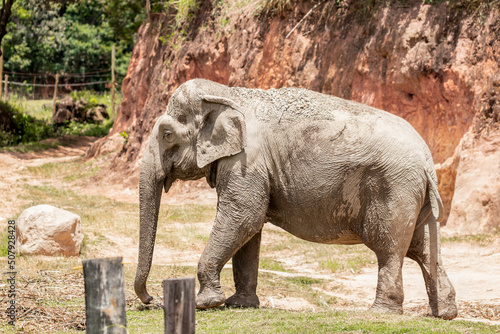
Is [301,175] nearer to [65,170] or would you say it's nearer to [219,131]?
[219,131]

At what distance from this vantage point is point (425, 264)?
7.24m

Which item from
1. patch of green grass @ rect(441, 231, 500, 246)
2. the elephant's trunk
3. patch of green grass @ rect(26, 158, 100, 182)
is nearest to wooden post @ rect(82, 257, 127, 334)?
the elephant's trunk

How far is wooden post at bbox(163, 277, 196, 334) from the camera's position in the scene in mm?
4164

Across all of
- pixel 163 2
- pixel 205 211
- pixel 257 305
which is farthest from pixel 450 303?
pixel 163 2

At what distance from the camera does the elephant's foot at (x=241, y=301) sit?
759 centimetres

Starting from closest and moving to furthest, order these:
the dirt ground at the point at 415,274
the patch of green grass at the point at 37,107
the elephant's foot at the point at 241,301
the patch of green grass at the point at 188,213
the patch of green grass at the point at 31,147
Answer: the elephant's foot at the point at 241,301 → the dirt ground at the point at 415,274 → the patch of green grass at the point at 188,213 → the patch of green grass at the point at 31,147 → the patch of green grass at the point at 37,107

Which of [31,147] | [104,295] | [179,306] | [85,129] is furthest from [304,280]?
[85,129]

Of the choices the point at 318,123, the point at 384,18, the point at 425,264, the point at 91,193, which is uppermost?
the point at 384,18

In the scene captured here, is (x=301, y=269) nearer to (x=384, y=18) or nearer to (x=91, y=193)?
(x=384, y=18)

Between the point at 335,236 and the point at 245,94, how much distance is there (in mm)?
1766

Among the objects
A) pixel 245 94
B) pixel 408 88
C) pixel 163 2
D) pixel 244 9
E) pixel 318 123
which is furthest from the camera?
pixel 163 2

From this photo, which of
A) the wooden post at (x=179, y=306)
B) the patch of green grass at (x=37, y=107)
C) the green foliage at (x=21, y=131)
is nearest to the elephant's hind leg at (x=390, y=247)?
the wooden post at (x=179, y=306)

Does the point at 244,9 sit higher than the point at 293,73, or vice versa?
the point at 244,9

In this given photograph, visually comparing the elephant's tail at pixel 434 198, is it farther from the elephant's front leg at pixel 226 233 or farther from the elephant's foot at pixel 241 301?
the elephant's foot at pixel 241 301
